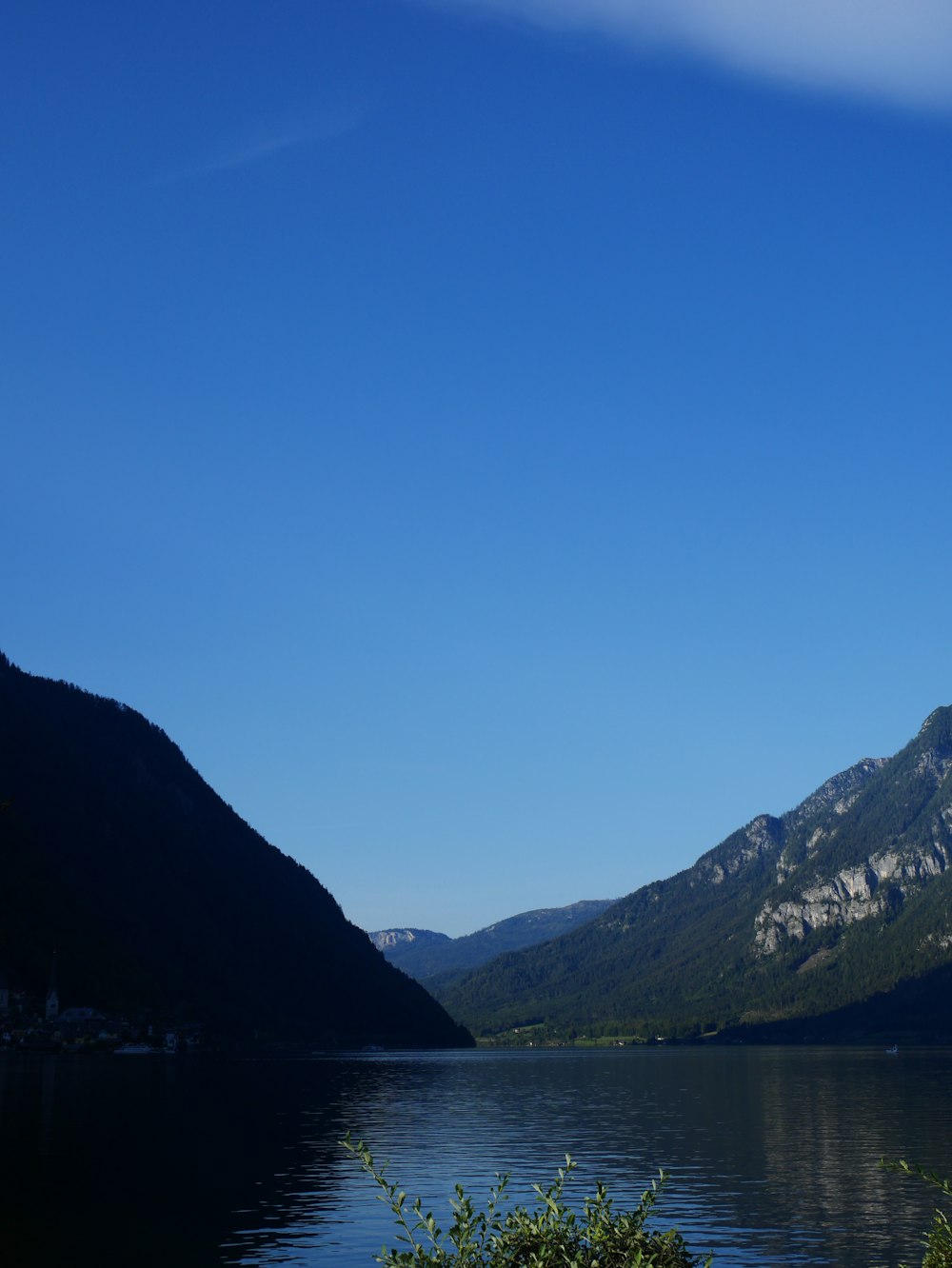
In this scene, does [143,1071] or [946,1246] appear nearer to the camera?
[946,1246]

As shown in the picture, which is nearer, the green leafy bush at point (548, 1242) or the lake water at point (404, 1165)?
the green leafy bush at point (548, 1242)

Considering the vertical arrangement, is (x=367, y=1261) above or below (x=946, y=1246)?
below

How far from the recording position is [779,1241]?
53.0 metres

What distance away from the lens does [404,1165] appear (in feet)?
261

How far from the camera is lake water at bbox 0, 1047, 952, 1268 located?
52312 millimetres

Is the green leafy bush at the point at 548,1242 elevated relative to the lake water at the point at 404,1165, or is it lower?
elevated

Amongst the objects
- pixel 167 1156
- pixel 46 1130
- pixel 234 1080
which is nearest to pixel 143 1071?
pixel 234 1080

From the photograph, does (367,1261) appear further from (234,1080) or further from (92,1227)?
(234,1080)

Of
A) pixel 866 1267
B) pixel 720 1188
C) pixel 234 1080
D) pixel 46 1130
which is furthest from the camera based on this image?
pixel 234 1080

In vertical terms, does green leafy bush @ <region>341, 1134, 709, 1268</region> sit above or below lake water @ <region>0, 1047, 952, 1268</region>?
above

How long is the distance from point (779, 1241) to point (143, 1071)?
509 feet

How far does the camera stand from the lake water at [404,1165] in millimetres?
52312

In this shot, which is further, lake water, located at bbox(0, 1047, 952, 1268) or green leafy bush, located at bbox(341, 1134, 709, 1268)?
lake water, located at bbox(0, 1047, 952, 1268)

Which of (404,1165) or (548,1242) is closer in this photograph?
→ (548,1242)
